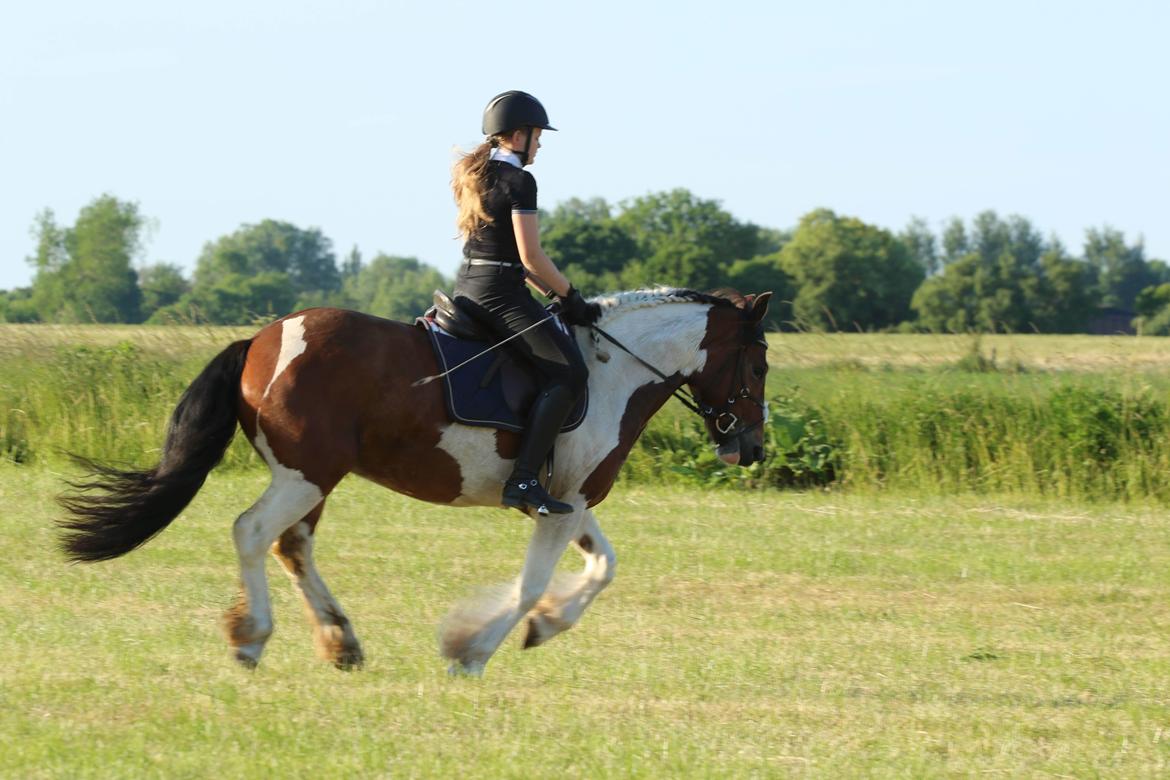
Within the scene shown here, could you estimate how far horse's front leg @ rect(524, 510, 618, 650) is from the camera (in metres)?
7.18

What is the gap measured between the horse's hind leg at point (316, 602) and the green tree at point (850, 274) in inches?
2932

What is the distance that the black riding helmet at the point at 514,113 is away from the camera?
676 cm

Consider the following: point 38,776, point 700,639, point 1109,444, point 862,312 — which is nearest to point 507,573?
point 700,639

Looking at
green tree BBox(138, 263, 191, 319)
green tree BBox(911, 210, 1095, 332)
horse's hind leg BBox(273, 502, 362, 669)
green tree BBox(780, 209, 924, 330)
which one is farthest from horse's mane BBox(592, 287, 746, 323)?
green tree BBox(780, 209, 924, 330)

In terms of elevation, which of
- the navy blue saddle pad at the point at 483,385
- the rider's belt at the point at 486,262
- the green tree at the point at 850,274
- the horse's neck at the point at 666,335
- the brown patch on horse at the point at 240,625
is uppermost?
the green tree at the point at 850,274

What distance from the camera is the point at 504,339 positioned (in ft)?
22.4

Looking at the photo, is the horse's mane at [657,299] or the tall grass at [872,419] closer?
the horse's mane at [657,299]

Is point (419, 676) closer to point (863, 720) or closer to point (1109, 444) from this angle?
point (863, 720)

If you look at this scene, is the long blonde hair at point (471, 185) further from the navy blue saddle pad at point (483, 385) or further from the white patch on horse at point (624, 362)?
the white patch on horse at point (624, 362)

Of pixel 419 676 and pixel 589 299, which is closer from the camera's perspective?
pixel 419 676

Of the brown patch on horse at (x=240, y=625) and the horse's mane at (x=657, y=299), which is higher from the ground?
the horse's mane at (x=657, y=299)

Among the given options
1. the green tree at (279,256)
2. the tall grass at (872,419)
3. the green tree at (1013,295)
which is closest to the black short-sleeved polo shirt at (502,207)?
the tall grass at (872,419)

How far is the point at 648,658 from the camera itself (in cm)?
738

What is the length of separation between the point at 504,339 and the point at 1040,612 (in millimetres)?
4308
